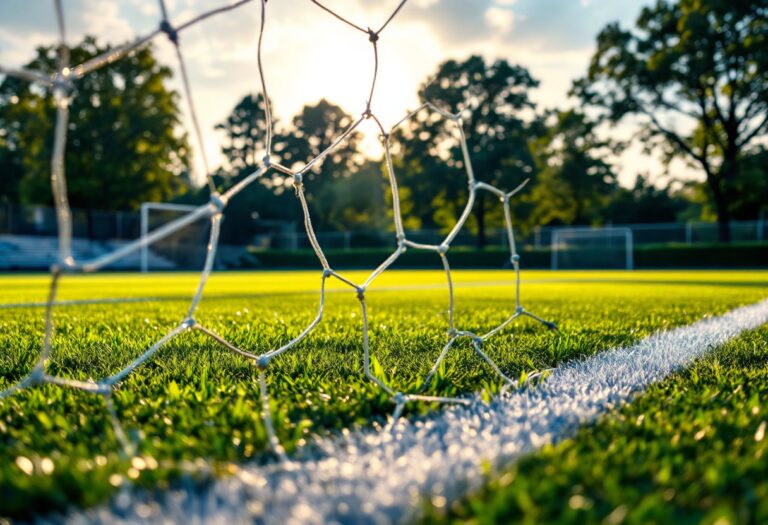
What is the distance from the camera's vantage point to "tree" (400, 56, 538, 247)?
95.2ft

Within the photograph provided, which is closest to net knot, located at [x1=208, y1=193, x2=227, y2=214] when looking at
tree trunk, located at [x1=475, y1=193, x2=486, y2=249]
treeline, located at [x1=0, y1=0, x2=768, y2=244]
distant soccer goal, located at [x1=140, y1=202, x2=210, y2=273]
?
treeline, located at [x1=0, y1=0, x2=768, y2=244]

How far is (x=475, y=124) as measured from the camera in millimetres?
29969

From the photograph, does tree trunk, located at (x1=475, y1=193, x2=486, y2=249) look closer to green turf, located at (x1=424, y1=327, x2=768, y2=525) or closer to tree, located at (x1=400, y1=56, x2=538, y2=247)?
tree, located at (x1=400, y1=56, x2=538, y2=247)

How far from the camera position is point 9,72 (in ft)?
4.08

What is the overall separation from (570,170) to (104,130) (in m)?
20.9

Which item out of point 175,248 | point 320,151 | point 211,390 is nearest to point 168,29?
point 211,390

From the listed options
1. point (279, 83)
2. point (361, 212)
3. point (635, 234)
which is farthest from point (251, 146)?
point (279, 83)

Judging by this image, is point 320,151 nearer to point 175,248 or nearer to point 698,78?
point 175,248

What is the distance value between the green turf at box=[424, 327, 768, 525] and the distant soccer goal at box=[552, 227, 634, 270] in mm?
23119

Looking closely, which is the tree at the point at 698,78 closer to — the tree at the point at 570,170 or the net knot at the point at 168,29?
the tree at the point at 570,170

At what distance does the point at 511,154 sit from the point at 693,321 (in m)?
26.5

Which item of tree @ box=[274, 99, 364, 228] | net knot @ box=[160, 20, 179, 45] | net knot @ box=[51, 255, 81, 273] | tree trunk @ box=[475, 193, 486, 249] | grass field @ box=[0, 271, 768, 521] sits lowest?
grass field @ box=[0, 271, 768, 521]

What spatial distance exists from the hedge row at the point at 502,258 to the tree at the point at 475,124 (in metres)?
4.68

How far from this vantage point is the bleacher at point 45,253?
24641 millimetres
